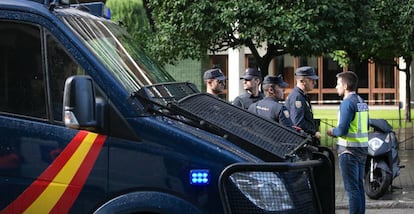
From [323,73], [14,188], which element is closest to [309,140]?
[14,188]

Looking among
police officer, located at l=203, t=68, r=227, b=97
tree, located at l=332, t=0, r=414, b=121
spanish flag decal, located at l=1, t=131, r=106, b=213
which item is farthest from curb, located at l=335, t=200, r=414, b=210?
spanish flag decal, located at l=1, t=131, r=106, b=213

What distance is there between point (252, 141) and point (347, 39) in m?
7.50

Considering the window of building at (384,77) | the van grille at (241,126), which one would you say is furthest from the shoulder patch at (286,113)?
the window of building at (384,77)

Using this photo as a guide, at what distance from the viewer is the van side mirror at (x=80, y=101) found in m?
4.04

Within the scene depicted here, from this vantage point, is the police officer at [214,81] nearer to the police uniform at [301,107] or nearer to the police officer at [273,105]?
the police officer at [273,105]

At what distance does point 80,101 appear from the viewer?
405 centimetres

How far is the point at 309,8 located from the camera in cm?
1125

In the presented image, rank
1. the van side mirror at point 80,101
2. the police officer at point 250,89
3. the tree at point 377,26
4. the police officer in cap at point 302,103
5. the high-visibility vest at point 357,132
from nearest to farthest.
→ the van side mirror at point 80,101, the high-visibility vest at point 357,132, the police officer in cap at point 302,103, the police officer at point 250,89, the tree at point 377,26

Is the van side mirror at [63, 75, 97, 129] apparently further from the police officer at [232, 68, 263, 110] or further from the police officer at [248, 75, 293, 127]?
the police officer at [232, 68, 263, 110]

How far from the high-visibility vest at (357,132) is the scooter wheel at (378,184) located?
2.06 metres

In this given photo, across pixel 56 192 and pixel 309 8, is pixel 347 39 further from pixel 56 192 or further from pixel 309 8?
pixel 56 192

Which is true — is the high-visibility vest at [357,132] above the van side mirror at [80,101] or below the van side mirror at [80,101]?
below

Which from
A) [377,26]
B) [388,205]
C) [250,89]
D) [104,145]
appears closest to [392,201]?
[388,205]

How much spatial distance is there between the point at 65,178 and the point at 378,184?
19.8 ft
